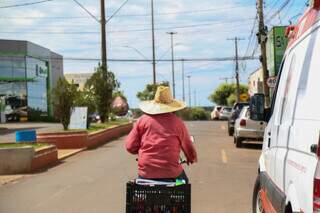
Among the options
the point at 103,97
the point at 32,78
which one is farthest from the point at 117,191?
the point at 32,78

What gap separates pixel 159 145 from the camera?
604 centimetres

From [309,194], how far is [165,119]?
2.29 m

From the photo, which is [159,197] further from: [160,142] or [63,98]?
[63,98]

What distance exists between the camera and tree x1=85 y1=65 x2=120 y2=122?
114 ft

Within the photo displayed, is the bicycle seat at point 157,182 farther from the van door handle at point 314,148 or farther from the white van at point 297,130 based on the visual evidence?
the van door handle at point 314,148

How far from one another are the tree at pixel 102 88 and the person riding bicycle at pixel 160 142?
2806 cm

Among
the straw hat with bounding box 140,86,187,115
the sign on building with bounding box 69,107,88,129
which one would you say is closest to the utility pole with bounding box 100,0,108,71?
the sign on building with bounding box 69,107,88,129

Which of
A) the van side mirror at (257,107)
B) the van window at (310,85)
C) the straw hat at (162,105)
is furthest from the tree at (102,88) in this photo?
the van window at (310,85)

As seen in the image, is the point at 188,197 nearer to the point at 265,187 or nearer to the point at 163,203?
the point at 163,203

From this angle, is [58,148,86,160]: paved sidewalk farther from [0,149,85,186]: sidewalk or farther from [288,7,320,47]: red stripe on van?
[288,7,320,47]: red stripe on van

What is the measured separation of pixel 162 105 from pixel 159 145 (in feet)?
1.46

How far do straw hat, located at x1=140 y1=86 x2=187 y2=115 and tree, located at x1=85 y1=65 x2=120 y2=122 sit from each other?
27.9m

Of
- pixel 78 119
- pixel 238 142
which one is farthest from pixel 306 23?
pixel 78 119

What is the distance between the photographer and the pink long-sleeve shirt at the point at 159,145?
19.6 ft
